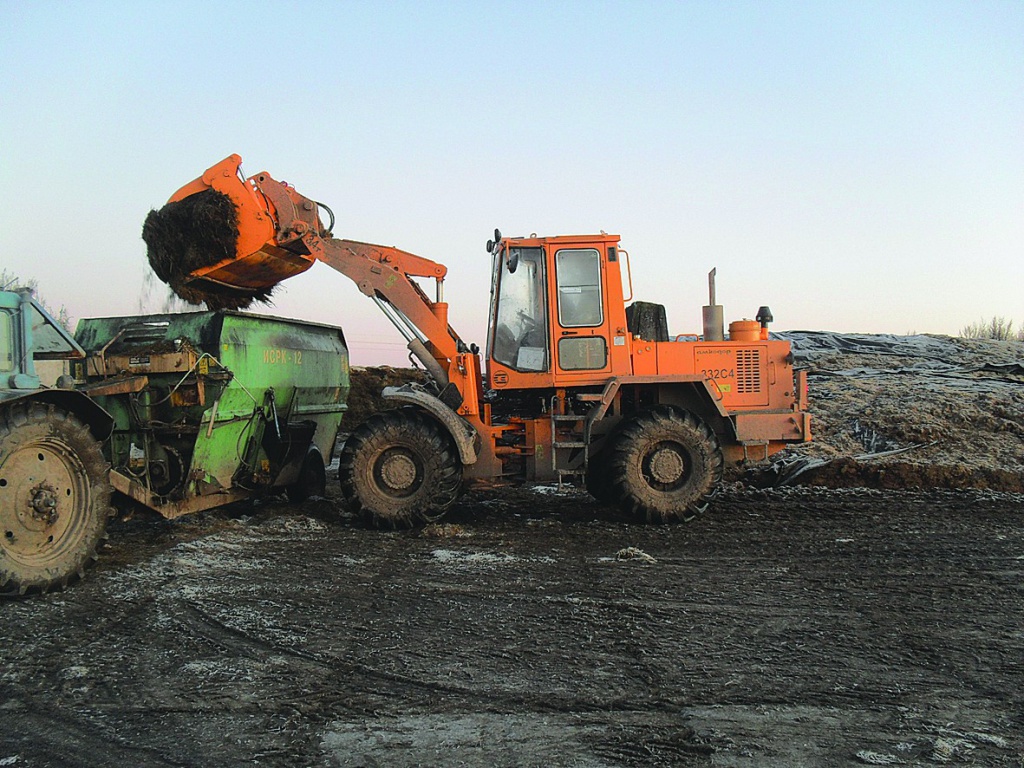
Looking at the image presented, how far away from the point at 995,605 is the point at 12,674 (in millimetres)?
5676

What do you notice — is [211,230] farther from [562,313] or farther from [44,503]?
[562,313]

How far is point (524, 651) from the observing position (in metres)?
4.60

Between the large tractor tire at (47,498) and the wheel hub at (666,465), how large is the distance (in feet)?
15.5

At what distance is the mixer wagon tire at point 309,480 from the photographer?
9258 millimetres

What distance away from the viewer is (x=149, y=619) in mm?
5086

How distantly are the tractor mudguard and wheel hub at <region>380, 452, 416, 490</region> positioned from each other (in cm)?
47

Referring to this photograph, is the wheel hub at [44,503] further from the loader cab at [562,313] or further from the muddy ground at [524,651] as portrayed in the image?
the loader cab at [562,313]

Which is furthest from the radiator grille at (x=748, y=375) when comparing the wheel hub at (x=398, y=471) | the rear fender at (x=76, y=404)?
the rear fender at (x=76, y=404)

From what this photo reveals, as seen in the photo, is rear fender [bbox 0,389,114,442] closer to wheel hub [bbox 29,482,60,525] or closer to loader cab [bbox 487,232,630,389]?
wheel hub [bbox 29,482,60,525]

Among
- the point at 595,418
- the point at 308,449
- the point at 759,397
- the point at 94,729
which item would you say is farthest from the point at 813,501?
the point at 94,729

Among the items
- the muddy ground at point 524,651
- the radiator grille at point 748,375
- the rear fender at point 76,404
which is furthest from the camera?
the radiator grille at point 748,375

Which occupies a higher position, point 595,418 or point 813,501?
point 595,418

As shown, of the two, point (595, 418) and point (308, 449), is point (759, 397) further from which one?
point (308, 449)

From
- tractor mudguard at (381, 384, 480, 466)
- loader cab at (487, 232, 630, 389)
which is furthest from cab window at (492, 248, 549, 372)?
tractor mudguard at (381, 384, 480, 466)
